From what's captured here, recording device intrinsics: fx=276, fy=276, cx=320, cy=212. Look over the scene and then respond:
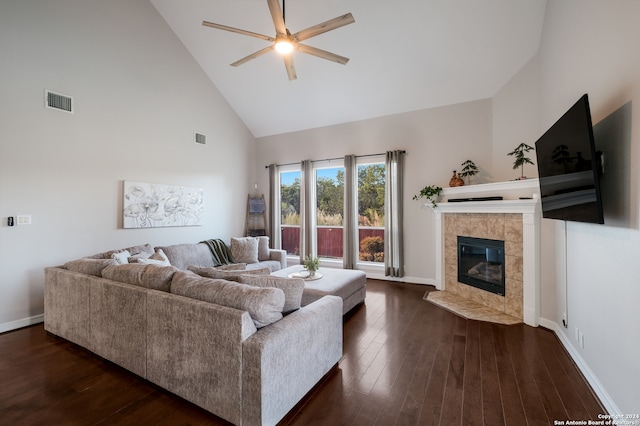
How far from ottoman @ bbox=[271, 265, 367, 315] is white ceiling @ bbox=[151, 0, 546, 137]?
3.30 m

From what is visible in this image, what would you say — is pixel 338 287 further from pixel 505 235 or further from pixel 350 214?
pixel 350 214

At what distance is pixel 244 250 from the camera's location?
5.18 metres

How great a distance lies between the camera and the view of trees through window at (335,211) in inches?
223

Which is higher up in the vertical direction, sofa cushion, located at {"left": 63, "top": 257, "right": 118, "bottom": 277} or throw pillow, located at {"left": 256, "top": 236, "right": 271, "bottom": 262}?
sofa cushion, located at {"left": 63, "top": 257, "right": 118, "bottom": 277}

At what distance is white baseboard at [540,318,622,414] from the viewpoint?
1.88 m

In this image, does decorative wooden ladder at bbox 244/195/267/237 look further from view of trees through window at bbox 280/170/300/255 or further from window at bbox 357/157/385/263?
window at bbox 357/157/385/263

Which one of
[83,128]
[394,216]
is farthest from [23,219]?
[394,216]

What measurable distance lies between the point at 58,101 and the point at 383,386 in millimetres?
5002

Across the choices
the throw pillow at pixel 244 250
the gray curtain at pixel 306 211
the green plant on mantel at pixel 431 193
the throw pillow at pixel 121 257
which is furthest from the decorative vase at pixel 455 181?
the throw pillow at pixel 121 257

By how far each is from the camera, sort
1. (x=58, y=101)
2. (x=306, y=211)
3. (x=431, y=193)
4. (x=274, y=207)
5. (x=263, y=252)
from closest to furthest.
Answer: (x=58, y=101), (x=431, y=193), (x=263, y=252), (x=306, y=211), (x=274, y=207)

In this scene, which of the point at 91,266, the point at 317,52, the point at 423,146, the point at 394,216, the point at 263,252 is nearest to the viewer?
the point at 91,266

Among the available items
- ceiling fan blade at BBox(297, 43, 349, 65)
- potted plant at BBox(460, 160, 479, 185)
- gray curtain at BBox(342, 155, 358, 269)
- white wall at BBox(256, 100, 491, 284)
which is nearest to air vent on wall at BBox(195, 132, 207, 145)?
white wall at BBox(256, 100, 491, 284)

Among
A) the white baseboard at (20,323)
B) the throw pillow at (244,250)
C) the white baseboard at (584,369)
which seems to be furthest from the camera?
the throw pillow at (244,250)

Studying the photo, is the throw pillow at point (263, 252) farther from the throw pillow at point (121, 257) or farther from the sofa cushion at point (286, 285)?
the sofa cushion at point (286, 285)
